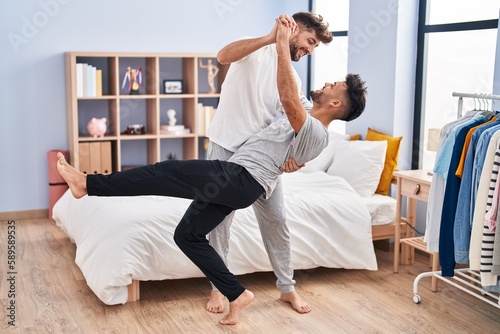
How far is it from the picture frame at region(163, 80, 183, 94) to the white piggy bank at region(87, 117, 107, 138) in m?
0.62

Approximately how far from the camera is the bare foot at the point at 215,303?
11.3 ft

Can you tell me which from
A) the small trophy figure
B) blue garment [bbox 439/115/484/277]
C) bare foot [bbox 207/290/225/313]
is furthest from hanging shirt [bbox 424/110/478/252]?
the small trophy figure

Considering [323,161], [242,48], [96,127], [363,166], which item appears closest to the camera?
[242,48]

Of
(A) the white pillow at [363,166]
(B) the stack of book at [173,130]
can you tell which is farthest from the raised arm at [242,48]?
(B) the stack of book at [173,130]

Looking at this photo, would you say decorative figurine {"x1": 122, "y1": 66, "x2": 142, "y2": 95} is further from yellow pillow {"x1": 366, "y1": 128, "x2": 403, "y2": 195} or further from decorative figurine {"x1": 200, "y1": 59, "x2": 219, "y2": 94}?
yellow pillow {"x1": 366, "y1": 128, "x2": 403, "y2": 195}

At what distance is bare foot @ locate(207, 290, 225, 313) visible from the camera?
343 centimetres

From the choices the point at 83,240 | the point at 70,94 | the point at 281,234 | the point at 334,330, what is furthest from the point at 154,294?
the point at 70,94

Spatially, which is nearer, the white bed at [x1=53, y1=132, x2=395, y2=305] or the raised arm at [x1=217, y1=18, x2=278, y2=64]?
the raised arm at [x1=217, y1=18, x2=278, y2=64]

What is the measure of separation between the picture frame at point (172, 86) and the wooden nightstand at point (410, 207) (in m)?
2.34

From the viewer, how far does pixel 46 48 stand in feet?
17.7

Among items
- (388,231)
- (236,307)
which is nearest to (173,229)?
(236,307)

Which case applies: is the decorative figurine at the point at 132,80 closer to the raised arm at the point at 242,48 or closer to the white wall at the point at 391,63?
the white wall at the point at 391,63

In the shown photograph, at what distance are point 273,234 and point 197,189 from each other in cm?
83

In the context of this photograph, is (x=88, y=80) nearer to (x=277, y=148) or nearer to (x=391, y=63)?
(x=391, y=63)
